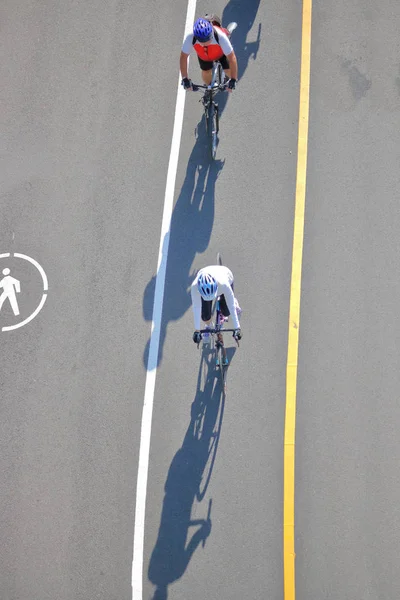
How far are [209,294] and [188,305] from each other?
2.31 meters

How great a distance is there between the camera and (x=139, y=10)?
15.0 metres

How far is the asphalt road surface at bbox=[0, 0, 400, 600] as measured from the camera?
10.8 meters

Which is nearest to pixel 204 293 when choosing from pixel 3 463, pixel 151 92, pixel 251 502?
pixel 251 502

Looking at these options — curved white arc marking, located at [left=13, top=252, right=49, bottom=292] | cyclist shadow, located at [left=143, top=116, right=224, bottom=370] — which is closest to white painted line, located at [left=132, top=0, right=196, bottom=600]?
cyclist shadow, located at [left=143, top=116, right=224, bottom=370]

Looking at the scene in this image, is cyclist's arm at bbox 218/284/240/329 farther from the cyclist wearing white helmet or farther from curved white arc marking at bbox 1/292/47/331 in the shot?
curved white arc marking at bbox 1/292/47/331

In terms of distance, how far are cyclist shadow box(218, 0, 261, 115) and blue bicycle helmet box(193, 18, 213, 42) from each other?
88.4 inches

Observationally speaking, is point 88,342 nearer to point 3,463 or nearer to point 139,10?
point 3,463

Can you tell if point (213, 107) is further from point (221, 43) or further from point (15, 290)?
point (15, 290)

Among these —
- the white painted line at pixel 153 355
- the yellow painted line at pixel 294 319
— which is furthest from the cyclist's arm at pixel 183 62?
the yellow painted line at pixel 294 319

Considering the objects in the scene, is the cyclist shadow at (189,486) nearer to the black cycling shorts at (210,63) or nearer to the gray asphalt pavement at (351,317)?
the gray asphalt pavement at (351,317)

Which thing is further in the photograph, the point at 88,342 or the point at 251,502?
the point at 88,342

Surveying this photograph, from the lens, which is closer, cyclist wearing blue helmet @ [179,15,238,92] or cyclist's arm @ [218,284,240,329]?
cyclist's arm @ [218,284,240,329]

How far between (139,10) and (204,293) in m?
7.91

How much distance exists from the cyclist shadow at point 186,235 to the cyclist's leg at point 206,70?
0.91 metres
